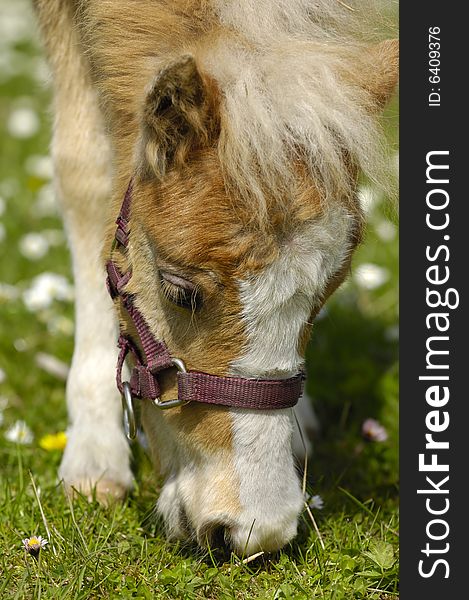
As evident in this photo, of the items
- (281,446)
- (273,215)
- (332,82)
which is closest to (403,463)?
(281,446)

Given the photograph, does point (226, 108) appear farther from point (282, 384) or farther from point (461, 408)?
point (461, 408)

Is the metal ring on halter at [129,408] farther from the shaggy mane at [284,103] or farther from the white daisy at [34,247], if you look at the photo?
the white daisy at [34,247]

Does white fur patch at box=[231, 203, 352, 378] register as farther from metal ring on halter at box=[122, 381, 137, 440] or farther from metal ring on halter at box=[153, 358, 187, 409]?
metal ring on halter at box=[122, 381, 137, 440]

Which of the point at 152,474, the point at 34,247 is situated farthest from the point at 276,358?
the point at 34,247

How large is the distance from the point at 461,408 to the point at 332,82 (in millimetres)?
1077

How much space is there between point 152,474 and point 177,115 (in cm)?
152

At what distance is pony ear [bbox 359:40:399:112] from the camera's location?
2.81 m

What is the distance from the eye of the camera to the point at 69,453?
363cm

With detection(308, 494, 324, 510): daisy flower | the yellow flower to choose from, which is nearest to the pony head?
detection(308, 494, 324, 510): daisy flower

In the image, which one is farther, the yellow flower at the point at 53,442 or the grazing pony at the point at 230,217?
the yellow flower at the point at 53,442

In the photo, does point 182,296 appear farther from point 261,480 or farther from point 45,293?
point 45,293

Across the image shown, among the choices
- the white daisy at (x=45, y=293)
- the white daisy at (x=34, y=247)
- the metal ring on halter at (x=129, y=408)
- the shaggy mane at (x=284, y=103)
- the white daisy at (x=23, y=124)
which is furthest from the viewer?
the white daisy at (x=23, y=124)

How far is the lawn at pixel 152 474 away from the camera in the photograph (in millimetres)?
2854

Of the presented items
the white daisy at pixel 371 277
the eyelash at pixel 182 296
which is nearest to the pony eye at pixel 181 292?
the eyelash at pixel 182 296
